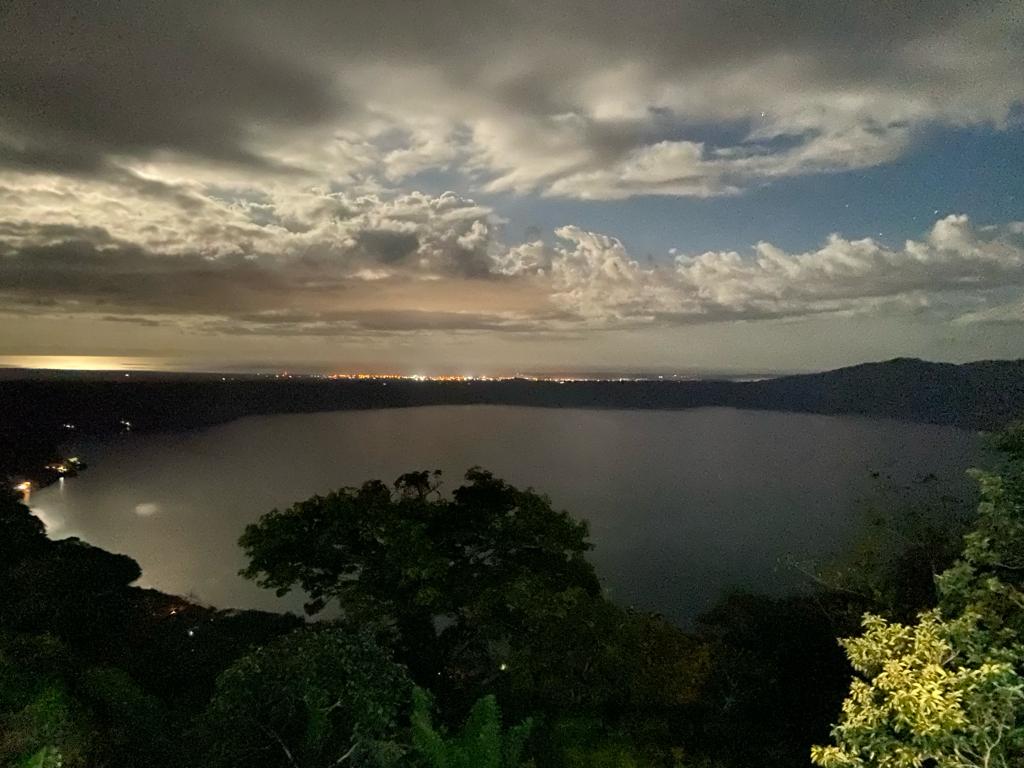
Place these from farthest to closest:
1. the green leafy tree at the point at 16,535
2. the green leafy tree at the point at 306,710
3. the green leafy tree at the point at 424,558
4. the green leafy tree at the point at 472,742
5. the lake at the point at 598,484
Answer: the lake at the point at 598,484 < the green leafy tree at the point at 16,535 < the green leafy tree at the point at 424,558 < the green leafy tree at the point at 472,742 < the green leafy tree at the point at 306,710

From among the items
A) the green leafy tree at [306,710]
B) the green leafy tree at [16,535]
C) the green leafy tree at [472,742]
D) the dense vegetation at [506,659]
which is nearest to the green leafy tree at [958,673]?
the dense vegetation at [506,659]

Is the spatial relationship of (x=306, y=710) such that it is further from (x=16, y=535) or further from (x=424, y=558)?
(x=16, y=535)

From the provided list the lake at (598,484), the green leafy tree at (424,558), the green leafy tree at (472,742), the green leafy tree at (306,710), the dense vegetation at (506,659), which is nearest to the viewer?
the dense vegetation at (506,659)

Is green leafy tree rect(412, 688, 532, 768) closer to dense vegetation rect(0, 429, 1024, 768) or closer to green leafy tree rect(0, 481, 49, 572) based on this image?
dense vegetation rect(0, 429, 1024, 768)

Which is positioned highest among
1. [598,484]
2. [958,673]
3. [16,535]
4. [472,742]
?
[958,673]

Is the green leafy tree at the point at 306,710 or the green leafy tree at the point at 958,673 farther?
the green leafy tree at the point at 306,710

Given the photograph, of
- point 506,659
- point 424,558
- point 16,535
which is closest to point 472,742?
point 506,659

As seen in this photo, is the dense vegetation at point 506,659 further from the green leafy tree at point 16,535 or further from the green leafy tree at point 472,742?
the green leafy tree at point 16,535

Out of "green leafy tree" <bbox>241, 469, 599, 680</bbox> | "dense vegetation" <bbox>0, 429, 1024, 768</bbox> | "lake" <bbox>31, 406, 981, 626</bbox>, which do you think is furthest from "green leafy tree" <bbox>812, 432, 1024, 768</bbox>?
"green leafy tree" <bbox>241, 469, 599, 680</bbox>
